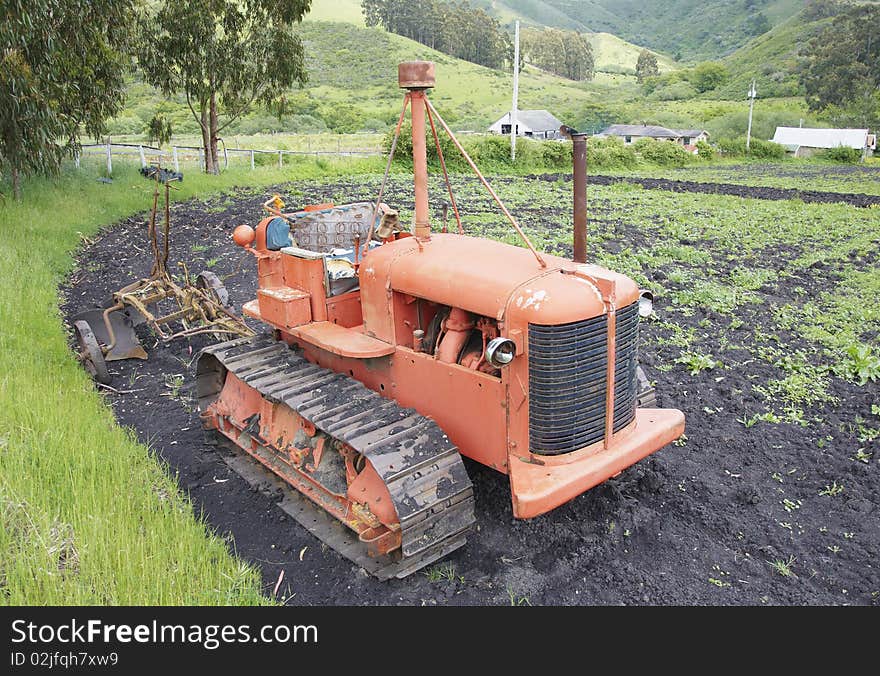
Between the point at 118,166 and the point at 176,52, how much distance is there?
4.08 m

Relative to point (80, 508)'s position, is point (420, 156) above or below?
above

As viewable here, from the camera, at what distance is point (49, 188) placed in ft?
57.1

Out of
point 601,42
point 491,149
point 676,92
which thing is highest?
point 601,42

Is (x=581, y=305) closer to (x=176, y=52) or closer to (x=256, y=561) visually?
(x=256, y=561)

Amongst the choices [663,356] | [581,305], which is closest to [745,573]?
[581,305]

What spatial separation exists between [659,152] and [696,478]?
111 feet

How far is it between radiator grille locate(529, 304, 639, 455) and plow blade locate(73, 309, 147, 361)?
5.87 metres

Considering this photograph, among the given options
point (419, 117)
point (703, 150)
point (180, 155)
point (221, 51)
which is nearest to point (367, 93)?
point (703, 150)

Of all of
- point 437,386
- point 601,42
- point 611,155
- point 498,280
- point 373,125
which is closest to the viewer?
point 498,280

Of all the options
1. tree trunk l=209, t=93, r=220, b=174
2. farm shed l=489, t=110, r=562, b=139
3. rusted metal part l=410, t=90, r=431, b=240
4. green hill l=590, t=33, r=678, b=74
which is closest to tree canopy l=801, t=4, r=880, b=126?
farm shed l=489, t=110, r=562, b=139

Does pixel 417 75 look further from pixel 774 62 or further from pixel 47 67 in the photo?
pixel 774 62

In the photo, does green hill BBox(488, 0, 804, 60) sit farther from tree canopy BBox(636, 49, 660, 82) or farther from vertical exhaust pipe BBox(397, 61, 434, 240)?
vertical exhaust pipe BBox(397, 61, 434, 240)

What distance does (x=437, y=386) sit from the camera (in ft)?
16.1

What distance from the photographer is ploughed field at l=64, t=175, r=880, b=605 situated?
177 inches
